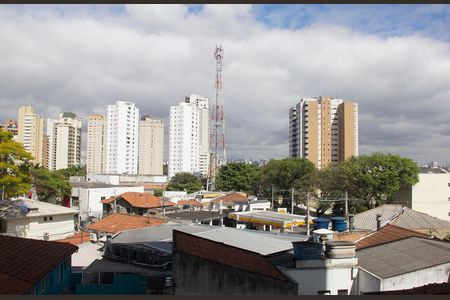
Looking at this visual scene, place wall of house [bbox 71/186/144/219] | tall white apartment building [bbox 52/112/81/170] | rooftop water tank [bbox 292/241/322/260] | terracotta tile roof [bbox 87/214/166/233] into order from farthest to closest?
1. tall white apartment building [bbox 52/112/81/170]
2. wall of house [bbox 71/186/144/219]
3. terracotta tile roof [bbox 87/214/166/233]
4. rooftop water tank [bbox 292/241/322/260]

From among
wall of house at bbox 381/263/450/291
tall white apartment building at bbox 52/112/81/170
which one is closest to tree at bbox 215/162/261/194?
wall of house at bbox 381/263/450/291

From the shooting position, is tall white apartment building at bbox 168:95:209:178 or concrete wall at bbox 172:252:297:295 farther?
tall white apartment building at bbox 168:95:209:178

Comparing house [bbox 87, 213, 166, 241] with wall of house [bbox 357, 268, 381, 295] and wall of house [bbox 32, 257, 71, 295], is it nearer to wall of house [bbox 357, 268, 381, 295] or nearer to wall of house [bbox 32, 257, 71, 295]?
wall of house [bbox 32, 257, 71, 295]

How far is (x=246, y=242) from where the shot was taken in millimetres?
11797

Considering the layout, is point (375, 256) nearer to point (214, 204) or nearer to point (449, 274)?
point (449, 274)

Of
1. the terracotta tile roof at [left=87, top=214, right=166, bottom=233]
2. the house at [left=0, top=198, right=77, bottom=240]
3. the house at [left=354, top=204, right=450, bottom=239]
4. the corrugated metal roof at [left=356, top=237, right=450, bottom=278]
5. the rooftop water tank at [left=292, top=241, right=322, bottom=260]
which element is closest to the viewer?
the rooftop water tank at [left=292, top=241, right=322, bottom=260]

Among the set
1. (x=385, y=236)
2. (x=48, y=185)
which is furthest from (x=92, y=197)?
(x=385, y=236)

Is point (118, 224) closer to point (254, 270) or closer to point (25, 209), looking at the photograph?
point (25, 209)

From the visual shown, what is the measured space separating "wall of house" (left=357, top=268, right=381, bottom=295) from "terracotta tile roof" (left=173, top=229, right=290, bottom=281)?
2.03 meters

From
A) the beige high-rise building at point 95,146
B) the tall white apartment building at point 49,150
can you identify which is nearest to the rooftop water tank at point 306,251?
the beige high-rise building at point 95,146

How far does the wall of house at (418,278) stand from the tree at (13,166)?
564 inches

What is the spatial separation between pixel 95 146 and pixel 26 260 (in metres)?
92.5

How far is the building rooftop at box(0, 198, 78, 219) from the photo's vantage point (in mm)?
19814

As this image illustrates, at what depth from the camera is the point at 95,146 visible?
318ft
